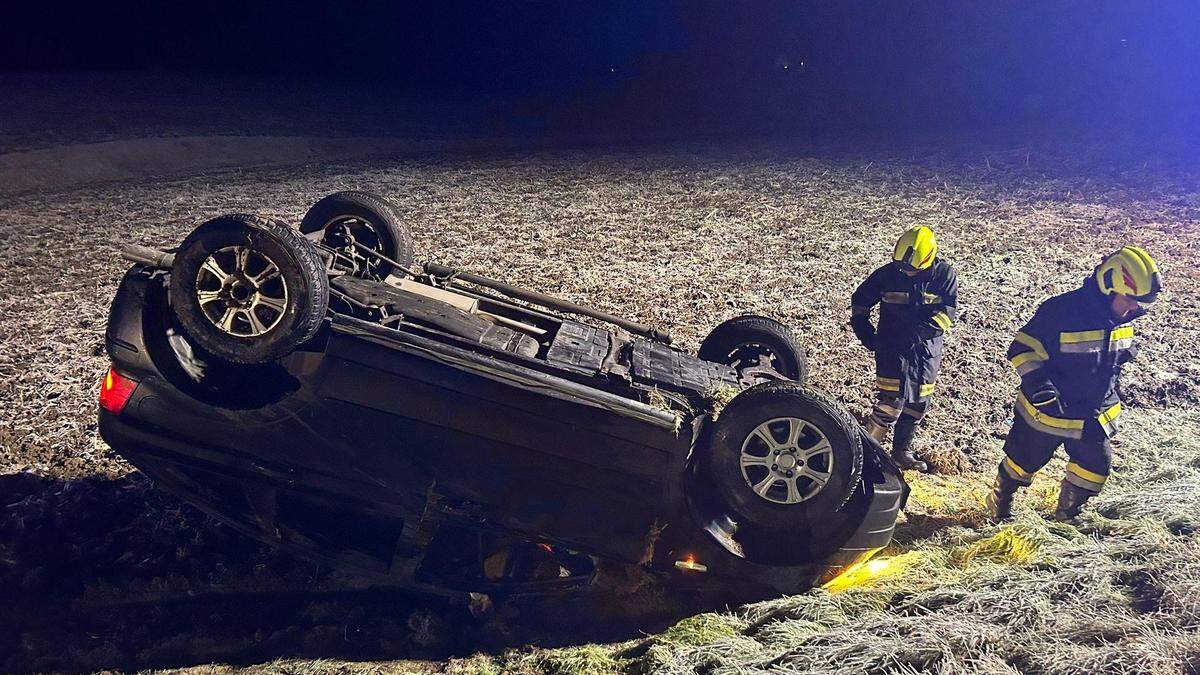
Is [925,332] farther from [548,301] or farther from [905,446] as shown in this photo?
[548,301]

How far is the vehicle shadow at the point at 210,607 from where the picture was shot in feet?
11.7

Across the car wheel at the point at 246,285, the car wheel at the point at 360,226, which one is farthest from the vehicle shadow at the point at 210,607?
the car wheel at the point at 360,226

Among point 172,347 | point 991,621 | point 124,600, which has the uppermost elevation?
point 172,347

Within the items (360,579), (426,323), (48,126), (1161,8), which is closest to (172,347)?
(426,323)

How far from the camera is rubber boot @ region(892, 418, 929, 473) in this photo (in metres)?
5.62

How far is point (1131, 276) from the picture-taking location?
14.5 ft

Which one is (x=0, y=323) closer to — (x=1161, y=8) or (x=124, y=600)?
(x=124, y=600)

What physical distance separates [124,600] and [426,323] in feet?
7.11

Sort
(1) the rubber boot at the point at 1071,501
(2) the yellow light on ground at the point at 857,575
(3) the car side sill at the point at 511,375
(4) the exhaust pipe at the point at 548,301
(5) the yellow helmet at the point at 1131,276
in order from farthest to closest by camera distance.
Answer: (4) the exhaust pipe at the point at 548,301 → (1) the rubber boot at the point at 1071,501 → (5) the yellow helmet at the point at 1131,276 → (2) the yellow light on ground at the point at 857,575 → (3) the car side sill at the point at 511,375

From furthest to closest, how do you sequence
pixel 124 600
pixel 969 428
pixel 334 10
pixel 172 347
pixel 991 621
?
pixel 334 10 → pixel 969 428 → pixel 124 600 → pixel 172 347 → pixel 991 621

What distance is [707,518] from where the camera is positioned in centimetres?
366

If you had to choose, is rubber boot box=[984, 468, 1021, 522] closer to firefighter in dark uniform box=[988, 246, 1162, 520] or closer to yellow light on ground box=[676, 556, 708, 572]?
firefighter in dark uniform box=[988, 246, 1162, 520]

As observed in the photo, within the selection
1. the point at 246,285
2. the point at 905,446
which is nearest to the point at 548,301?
the point at 246,285

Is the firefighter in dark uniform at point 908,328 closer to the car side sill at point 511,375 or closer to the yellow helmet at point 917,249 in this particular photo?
the yellow helmet at point 917,249
